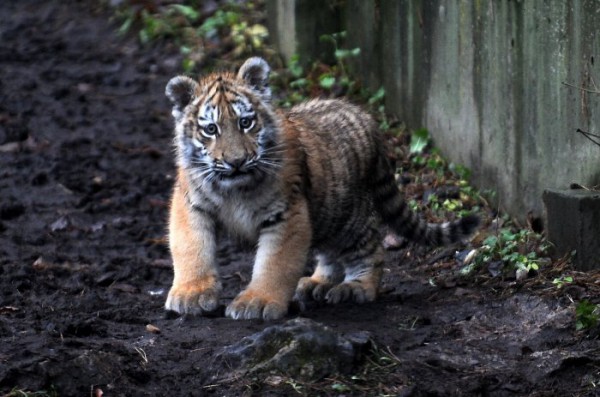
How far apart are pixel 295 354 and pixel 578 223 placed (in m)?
2.27

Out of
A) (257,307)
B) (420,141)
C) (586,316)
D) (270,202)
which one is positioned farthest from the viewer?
(420,141)

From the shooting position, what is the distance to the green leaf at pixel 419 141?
355 inches

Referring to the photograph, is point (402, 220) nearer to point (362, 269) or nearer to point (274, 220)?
point (362, 269)

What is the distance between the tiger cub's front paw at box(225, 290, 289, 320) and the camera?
591 centimetres

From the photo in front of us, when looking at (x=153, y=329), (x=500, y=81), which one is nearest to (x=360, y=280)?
(x=153, y=329)

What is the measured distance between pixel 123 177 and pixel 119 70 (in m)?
3.27

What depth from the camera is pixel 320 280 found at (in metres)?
7.09

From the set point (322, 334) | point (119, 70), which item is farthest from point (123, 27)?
point (322, 334)

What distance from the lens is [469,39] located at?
8.14 meters

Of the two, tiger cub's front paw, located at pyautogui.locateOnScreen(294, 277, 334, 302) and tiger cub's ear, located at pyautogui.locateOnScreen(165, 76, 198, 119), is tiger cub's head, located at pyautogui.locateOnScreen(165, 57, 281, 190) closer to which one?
tiger cub's ear, located at pyautogui.locateOnScreen(165, 76, 198, 119)

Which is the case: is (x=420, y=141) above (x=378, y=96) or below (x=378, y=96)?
below

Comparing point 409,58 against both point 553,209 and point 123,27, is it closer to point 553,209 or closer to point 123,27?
point 553,209

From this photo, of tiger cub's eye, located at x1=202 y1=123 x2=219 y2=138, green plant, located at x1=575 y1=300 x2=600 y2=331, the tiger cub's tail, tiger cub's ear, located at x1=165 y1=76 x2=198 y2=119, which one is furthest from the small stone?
green plant, located at x1=575 y1=300 x2=600 y2=331

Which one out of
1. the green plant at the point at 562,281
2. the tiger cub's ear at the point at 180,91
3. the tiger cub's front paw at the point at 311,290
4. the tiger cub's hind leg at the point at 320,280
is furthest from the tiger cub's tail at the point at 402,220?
the tiger cub's ear at the point at 180,91
